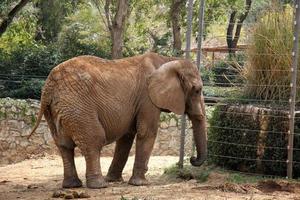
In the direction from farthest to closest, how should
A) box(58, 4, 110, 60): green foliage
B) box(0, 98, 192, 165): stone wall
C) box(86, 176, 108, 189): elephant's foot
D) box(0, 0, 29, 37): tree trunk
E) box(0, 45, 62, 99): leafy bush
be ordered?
box(58, 4, 110, 60): green foliage → box(0, 45, 62, 99): leafy bush → box(0, 0, 29, 37): tree trunk → box(0, 98, 192, 165): stone wall → box(86, 176, 108, 189): elephant's foot

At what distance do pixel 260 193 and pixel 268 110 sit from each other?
1956 mm

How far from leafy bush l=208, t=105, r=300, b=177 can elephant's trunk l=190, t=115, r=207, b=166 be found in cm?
84

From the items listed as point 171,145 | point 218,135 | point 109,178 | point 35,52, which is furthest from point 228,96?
point 35,52

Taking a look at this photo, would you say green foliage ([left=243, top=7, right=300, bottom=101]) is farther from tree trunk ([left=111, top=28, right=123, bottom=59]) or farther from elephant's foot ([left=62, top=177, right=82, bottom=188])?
tree trunk ([left=111, top=28, right=123, bottom=59])

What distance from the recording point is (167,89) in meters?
9.95

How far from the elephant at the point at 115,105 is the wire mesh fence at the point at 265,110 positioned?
0.93 meters

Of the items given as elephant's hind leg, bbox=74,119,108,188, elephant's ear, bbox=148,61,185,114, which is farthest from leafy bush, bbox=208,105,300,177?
elephant's hind leg, bbox=74,119,108,188

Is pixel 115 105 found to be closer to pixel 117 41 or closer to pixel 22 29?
pixel 117 41

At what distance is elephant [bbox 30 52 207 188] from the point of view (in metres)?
9.34

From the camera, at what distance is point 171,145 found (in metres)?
15.5

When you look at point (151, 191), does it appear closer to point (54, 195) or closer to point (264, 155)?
point (54, 195)

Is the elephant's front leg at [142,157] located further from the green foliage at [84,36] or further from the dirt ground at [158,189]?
the green foliage at [84,36]

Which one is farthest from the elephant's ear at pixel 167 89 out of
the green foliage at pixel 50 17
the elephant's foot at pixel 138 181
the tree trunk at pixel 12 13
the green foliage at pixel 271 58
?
the green foliage at pixel 50 17

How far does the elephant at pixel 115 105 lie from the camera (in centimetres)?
934
